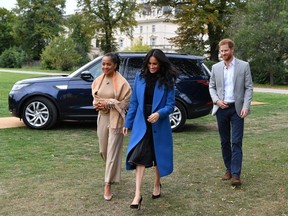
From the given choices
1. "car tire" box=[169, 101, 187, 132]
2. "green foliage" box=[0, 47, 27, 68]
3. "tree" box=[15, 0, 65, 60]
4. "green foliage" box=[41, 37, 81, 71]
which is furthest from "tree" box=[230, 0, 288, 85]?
"tree" box=[15, 0, 65, 60]

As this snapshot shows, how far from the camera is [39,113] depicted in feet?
30.2

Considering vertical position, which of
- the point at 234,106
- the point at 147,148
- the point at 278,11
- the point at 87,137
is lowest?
the point at 87,137

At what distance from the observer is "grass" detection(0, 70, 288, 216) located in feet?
14.9

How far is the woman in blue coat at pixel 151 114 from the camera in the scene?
4.55m

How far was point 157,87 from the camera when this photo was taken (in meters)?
4.57

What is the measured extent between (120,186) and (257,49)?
82.8 ft

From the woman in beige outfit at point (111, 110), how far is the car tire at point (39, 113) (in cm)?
440

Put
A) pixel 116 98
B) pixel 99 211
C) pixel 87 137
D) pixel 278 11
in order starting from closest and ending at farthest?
pixel 99 211 → pixel 116 98 → pixel 87 137 → pixel 278 11

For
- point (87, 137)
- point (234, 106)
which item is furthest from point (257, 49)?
point (234, 106)

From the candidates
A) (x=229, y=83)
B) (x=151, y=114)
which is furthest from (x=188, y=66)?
(x=151, y=114)

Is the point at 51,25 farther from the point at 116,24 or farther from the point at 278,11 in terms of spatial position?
the point at 278,11

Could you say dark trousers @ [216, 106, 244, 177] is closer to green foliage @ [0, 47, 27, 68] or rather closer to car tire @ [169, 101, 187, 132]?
car tire @ [169, 101, 187, 132]

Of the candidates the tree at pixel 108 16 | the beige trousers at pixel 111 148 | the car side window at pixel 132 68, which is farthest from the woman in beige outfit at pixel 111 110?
the tree at pixel 108 16

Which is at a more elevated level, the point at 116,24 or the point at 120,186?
the point at 116,24
